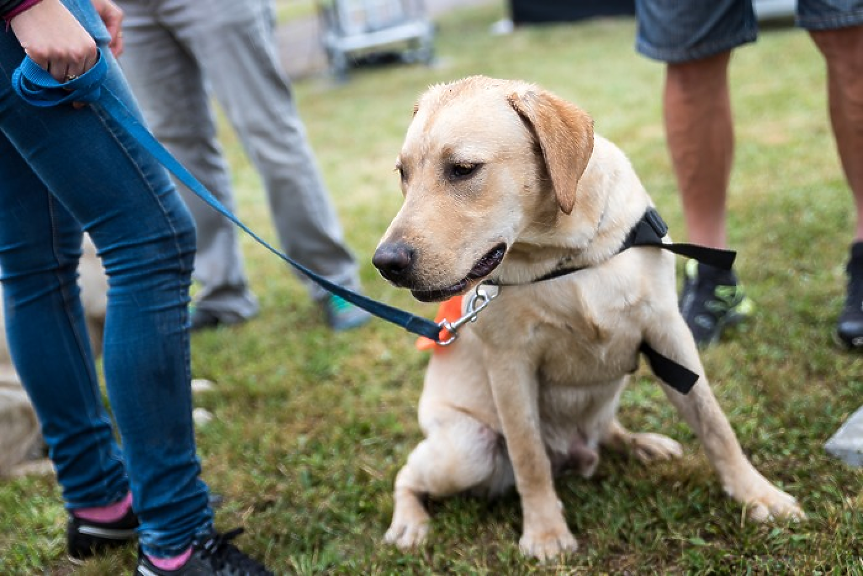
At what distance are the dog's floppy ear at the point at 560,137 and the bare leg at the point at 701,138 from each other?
4.26 feet

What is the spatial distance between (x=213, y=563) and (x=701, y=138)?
89.5 inches

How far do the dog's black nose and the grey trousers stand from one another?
2142 millimetres

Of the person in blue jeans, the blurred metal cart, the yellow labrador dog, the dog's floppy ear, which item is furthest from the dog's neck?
the blurred metal cart

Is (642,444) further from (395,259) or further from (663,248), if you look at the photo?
(395,259)

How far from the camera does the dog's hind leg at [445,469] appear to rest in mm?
2371

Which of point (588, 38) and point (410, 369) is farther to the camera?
point (588, 38)

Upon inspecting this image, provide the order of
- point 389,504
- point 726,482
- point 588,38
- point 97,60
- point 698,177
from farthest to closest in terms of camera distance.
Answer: point 588,38
point 698,177
point 389,504
point 726,482
point 97,60

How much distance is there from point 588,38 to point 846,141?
8828mm

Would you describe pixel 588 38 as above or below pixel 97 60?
below

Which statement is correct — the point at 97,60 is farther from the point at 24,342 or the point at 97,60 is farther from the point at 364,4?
the point at 364,4

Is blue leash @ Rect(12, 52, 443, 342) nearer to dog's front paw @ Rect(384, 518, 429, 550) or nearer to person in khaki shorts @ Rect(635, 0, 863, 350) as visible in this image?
dog's front paw @ Rect(384, 518, 429, 550)

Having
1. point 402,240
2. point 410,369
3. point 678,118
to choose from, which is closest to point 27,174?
point 402,240

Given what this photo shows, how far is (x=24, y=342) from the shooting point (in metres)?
2.20

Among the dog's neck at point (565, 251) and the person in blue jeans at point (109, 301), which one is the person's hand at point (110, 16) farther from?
the dog's neck at point (565, 251)
